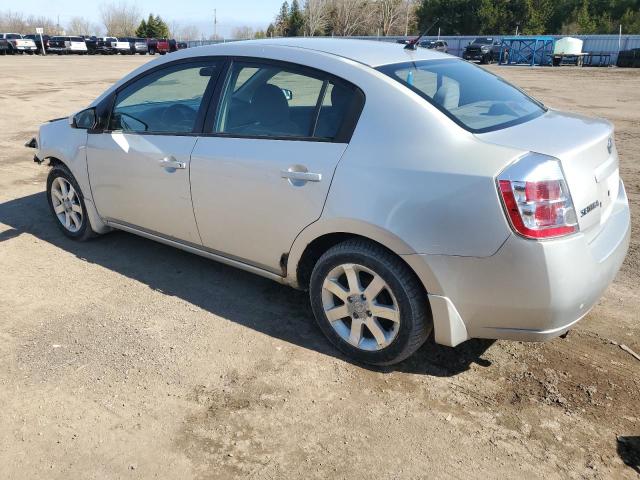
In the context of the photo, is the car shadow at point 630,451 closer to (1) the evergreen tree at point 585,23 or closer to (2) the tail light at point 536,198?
(2) the tail light at point 536,198

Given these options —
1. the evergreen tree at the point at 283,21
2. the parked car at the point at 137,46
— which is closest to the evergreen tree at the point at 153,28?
the evergreen tree at the point at 283,21

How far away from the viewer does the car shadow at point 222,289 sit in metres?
3.45

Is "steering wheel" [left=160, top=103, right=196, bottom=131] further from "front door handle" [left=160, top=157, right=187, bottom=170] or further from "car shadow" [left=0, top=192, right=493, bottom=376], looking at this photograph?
"car shadow" [left=0, top=192, right=493, bottom=376]

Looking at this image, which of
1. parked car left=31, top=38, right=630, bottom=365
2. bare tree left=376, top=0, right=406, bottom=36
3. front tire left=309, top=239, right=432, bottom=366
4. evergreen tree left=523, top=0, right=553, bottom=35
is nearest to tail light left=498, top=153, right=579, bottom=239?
parked car left=31, top=38, right=630, bottom=365

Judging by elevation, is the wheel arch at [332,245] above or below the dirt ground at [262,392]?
above

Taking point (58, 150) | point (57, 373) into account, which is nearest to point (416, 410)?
point (57, 373)

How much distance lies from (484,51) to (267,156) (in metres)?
45.5

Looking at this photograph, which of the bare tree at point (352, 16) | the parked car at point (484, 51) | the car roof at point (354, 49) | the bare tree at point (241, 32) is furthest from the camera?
the bare tree at point (241, 32)

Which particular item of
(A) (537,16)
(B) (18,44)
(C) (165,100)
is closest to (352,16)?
(A) (537,16)

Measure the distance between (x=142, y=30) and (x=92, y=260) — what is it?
91.7 meters

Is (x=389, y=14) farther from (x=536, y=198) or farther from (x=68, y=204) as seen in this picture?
(x=536, y=198)

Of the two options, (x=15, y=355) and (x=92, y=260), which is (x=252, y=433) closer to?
(x=15, y=355)

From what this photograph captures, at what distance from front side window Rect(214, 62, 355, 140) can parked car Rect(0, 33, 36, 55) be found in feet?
185

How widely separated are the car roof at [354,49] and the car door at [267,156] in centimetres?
20
